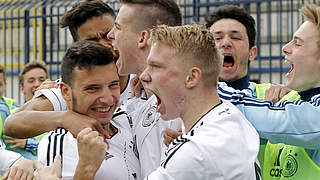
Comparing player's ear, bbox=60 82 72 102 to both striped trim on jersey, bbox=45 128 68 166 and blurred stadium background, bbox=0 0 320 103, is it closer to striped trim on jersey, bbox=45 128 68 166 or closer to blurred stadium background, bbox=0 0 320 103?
striped trim on jersey, bbox=45 128 68 166

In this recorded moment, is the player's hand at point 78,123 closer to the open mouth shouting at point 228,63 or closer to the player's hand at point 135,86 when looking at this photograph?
the player's hand at point 135,86

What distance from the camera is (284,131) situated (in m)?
2.89

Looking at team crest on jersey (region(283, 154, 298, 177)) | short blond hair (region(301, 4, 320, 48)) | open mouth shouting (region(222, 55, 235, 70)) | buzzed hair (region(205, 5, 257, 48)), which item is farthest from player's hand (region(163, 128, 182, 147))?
buzzed hair (region(205, 5, 257, 48))

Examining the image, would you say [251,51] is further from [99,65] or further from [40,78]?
[40,78]

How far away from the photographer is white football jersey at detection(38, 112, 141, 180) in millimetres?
2699

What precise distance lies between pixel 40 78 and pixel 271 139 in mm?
4999

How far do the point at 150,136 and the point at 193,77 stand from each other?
1.98ft

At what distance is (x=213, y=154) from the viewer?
7.18ft

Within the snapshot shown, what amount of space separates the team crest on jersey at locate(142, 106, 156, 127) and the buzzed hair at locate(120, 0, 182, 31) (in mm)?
524

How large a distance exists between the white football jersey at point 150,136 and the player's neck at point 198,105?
16.0 inches

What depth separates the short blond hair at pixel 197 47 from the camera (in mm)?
2416

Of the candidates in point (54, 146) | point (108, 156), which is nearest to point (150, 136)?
point (108, 156)

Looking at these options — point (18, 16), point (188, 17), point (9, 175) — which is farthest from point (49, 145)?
point (18, 16)

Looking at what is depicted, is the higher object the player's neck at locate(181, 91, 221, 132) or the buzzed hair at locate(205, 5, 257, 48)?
the buzzed hair at locate(205, 5, 257, 48)
